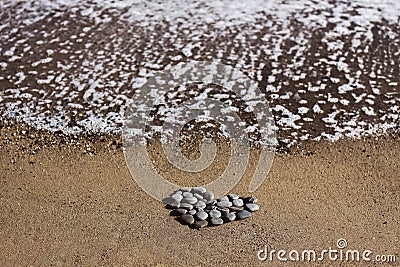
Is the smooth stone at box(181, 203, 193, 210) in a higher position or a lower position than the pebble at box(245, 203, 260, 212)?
lower

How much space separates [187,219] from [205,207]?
96mm

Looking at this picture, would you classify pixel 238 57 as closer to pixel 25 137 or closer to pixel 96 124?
pixel 96 124

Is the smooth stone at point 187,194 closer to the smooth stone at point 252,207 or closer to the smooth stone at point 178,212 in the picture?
the smooth stone at point 178,212

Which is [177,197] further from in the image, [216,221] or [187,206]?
[216,221]

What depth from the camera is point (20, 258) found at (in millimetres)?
1845

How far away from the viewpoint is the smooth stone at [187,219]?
200 cm

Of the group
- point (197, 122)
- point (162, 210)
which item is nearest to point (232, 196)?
point (162, 210)

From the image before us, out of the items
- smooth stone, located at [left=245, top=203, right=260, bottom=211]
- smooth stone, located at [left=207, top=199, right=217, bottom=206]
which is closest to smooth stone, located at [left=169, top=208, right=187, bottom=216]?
smooth stone, located at [left=207, top=199, right=217, bottom=206]

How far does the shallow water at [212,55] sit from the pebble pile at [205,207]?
0.56 m

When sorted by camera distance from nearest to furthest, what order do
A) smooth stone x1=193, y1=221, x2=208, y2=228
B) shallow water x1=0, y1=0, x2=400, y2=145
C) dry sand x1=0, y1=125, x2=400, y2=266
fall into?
dry sand x1=0, y1=125, x2=400, y2=266 < smooth stone x1=193, y1=221, x2=208, y2=228 < shallow water x1=0, y1=0, x2=400, y2=145

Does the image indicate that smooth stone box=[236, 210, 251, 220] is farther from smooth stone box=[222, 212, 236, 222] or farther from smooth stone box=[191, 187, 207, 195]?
smooth stone box=[191, 187, 207, 195]

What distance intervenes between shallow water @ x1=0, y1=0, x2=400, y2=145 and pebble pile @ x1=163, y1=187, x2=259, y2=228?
0.56 m

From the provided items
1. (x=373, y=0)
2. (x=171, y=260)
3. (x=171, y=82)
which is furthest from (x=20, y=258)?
(x=373, y=0)

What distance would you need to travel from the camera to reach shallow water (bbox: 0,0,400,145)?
2715 mm
